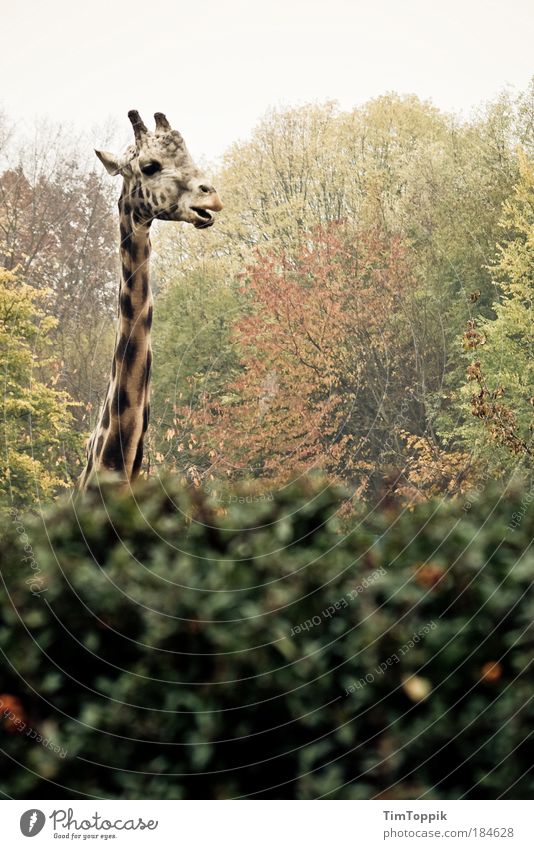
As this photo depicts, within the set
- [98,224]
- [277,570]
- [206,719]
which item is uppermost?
[98,224]

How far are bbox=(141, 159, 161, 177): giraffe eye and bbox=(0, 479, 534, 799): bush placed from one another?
3440 mm

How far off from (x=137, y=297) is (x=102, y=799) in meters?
3.70

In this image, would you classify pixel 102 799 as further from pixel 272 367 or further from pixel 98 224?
pixel 98 224

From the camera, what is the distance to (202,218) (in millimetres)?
6324

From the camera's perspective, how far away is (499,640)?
147 inches

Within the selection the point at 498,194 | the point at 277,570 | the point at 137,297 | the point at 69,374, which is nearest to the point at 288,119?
the point at 498,194

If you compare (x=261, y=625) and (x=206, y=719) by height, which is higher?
(x=261, y=625)

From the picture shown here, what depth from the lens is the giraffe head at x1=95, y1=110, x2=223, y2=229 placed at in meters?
6.39
